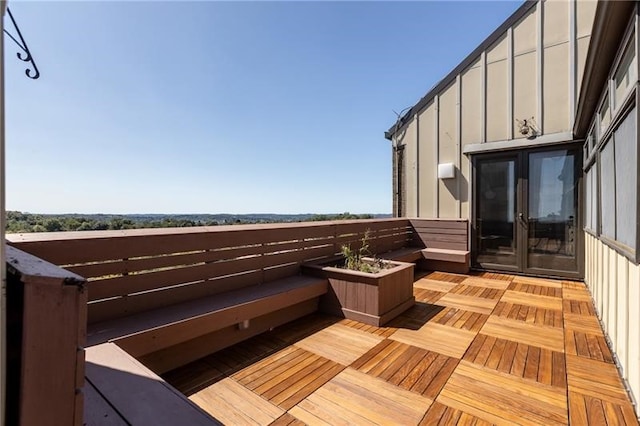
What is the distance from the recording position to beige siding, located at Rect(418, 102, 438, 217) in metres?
6.08

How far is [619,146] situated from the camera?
6.97 feet

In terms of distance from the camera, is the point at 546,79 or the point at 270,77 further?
the point at 270,77

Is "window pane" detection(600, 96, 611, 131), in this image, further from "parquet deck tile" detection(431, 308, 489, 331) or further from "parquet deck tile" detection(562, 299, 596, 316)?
"parquet deck tile" detection(431, 308, 489, 331)

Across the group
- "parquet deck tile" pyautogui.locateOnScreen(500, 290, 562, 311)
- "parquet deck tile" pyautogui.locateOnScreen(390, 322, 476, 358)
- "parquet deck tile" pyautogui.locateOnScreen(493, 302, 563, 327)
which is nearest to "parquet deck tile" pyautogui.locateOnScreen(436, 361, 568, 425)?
"parquet deck tile" pyautogui.locateOnScreen(390, 322, 476, 358)

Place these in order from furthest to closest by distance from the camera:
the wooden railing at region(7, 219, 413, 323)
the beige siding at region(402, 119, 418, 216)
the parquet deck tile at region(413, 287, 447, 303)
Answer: the beige siding at region(402, 119, 418, 216)
the parquet deck tile at region(413, 287, 447, 303)
the wooden railing at region(7, 219, 413, 323)

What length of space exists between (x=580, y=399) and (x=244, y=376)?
2.13 meters

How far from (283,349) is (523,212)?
4.54 meters

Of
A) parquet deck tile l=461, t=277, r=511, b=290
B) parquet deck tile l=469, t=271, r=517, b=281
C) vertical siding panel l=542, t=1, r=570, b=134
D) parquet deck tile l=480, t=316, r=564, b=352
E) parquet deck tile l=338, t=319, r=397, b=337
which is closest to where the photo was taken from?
parquet deck tile l=480, t=316, r=564, b=352

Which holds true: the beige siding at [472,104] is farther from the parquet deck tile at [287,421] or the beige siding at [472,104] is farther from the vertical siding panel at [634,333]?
the parquet deck tile at [287,421]

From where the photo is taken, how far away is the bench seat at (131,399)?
41.1 inches

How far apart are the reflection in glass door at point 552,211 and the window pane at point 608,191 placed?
1.98 metres

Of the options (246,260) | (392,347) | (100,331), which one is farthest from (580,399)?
(100,331)

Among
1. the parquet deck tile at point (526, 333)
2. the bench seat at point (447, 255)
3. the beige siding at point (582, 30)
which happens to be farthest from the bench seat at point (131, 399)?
the beige siding at point (582, 30)

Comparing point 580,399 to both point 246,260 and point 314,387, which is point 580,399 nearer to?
point 314,387
